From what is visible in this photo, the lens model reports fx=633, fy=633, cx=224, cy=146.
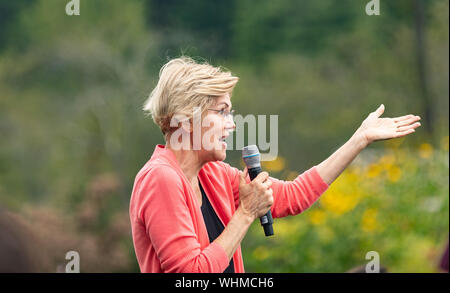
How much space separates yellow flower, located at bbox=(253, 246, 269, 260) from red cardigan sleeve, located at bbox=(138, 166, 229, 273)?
11.9 ft

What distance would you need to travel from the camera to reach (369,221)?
5527 millimetres

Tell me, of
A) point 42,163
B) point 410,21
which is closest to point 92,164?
point 42,163

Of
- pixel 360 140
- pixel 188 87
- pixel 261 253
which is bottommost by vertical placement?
pixel 261 253

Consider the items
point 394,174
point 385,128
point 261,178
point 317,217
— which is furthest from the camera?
point 394,174

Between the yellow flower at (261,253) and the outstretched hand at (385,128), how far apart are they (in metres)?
3.33

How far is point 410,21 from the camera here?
1077 centimetres

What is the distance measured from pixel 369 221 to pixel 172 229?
3734 mm

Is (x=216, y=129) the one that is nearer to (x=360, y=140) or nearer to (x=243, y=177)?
(x=243, y=177)

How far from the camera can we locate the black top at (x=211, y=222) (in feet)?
7.65

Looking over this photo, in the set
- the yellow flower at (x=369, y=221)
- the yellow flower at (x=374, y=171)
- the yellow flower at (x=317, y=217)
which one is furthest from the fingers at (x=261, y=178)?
the yellow flower at (x=374, y=171)

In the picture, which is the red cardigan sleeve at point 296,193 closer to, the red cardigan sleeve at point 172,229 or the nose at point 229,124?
the nose at point 229,124

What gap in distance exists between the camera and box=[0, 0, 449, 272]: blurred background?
226 inches

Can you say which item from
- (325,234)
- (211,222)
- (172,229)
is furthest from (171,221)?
(325,234)

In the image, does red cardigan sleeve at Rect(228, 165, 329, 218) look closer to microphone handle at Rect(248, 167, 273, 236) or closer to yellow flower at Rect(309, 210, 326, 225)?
microphone handle at Rect(248, 167, 273, 236)
